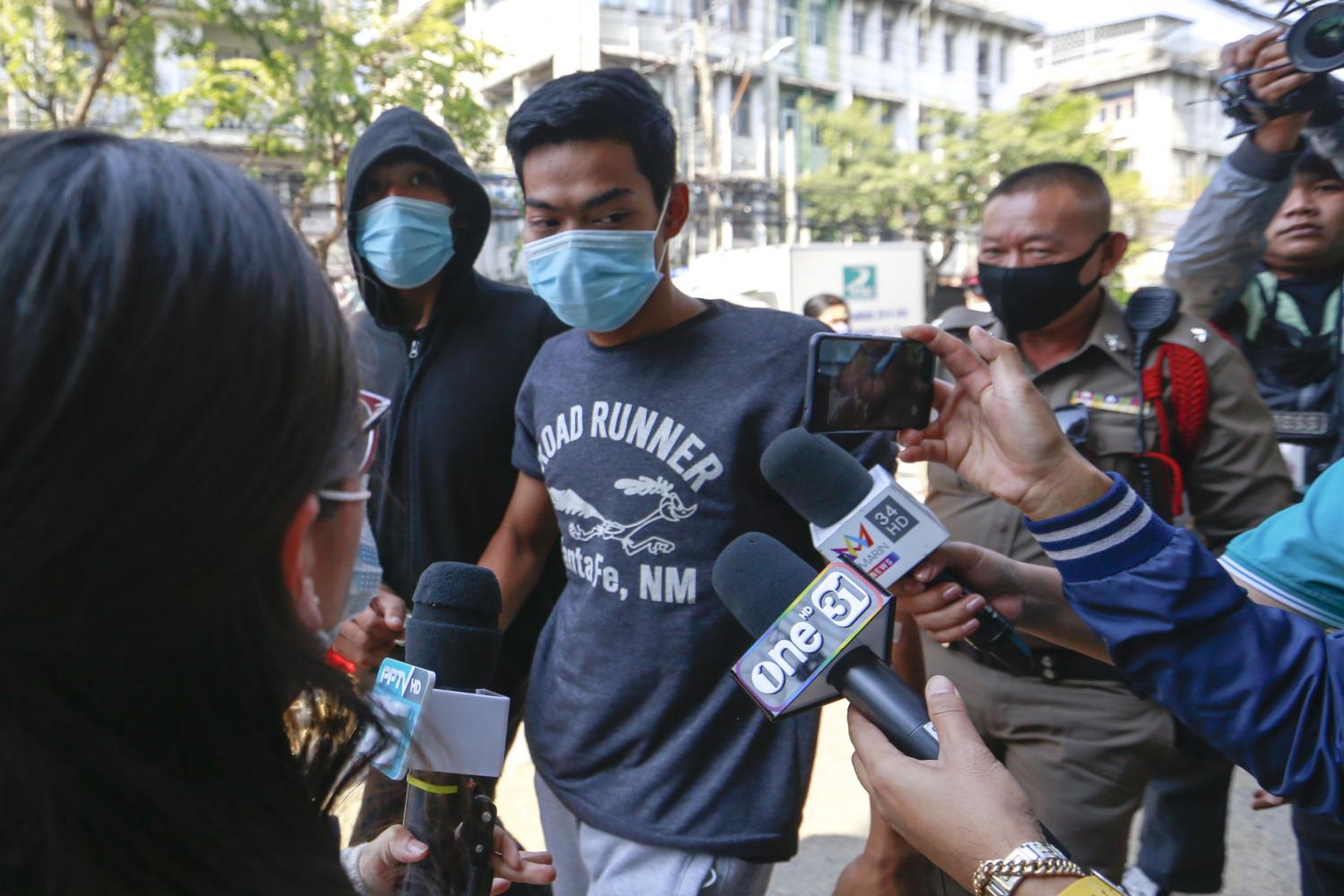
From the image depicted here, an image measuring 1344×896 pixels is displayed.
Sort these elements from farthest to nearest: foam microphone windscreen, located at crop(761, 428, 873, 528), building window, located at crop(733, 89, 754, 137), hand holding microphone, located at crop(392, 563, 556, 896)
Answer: building window, located at crop(733, 89, 754, 137)
foam microphone windscreen, located at crop(761, 428, 873, 528)
hand holding microphone, located at crop(392, 563, 556, 896)

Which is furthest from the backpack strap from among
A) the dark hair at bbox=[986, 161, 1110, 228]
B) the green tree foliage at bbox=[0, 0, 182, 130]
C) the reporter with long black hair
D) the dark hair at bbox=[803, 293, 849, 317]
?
the green tree foliage at bbox=[0, 0, 182, 130]

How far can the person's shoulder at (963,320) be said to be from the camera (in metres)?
2.42

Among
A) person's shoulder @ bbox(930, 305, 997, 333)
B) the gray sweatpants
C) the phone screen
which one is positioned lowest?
the gray sweatpants

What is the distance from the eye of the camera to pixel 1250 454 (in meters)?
2.21

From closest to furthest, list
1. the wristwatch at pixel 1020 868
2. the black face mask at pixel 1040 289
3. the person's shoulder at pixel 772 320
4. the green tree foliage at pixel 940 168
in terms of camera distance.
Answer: the wristwatch at pixel 1020 868
the person's shoulder at pixel 772 320
the black face mask at pixel 1040 289
the green tree foliage at pixel 940 168

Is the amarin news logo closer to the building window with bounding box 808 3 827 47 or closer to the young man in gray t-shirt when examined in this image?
the young man in gray t-shirt

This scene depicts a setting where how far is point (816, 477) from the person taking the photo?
1.47 m

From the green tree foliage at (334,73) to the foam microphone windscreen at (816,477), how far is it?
1037cm

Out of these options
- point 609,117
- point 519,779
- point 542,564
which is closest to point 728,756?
point 542,564

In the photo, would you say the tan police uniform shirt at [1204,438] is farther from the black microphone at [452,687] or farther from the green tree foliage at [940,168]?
the green tree foliage at [940,168]

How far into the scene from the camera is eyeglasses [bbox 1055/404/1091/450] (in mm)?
2266

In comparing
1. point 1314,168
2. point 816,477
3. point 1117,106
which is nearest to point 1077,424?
point 816,477

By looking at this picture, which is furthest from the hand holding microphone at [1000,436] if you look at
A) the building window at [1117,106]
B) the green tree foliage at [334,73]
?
the building window at [1117,106]

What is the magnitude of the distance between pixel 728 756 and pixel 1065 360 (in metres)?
1.23
